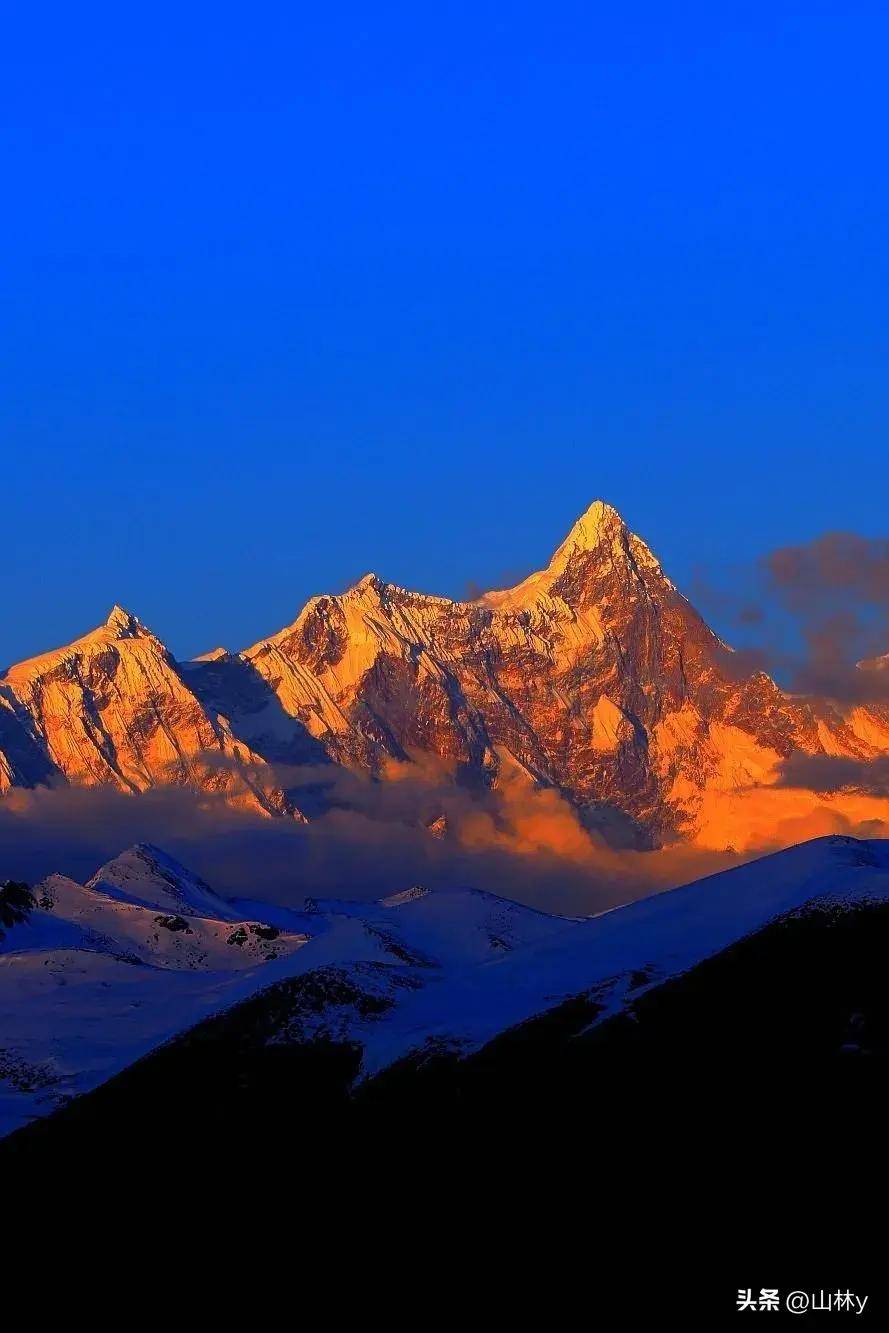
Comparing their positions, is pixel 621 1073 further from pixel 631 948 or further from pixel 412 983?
pixel 412 983

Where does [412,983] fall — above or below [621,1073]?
above

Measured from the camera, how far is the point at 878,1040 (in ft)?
179

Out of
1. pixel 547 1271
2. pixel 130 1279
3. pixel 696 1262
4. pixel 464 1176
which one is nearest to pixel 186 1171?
pixel 130 1279

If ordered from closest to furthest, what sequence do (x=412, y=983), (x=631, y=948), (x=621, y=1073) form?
(x=621, y=1073)
(x=631, y=948)
(x=412, y=983)

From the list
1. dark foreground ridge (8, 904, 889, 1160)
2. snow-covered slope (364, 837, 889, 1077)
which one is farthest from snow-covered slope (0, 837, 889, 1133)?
dark foreground ridge (8, 904, 889, 1160)

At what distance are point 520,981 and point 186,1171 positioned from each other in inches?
667

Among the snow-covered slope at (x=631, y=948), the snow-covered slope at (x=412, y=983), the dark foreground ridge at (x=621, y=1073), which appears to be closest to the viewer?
the dark foreground ridge at (x=621, y=1073)

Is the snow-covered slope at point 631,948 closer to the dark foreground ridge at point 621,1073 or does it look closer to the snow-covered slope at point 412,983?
the snow-covered slope at point 412,983

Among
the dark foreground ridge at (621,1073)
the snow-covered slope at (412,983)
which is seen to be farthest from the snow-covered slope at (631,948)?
the dark foreground ridge at (621,1073)

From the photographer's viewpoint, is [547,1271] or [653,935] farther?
[653,935]

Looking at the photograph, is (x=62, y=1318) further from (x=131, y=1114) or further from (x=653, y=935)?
(x=653, y=935)

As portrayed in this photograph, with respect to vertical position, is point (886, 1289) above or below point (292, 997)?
below

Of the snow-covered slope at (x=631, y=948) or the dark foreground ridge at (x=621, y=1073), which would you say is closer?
the dark foreground ridge at (x=621, y=1073)

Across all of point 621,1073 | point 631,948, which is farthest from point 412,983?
point 621,1073
